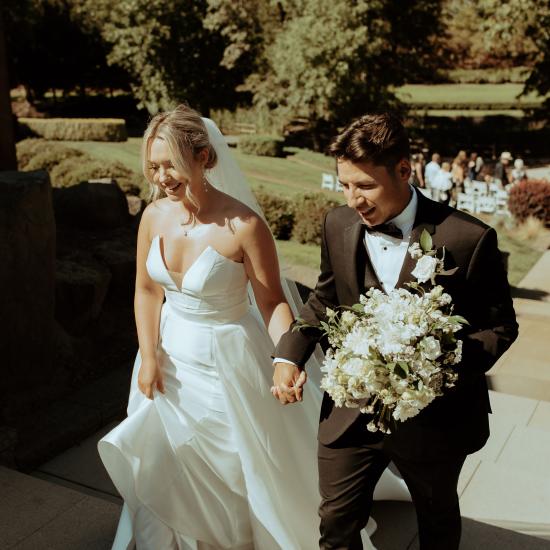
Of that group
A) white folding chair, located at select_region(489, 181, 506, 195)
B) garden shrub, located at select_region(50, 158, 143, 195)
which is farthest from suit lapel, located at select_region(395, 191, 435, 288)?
white folding chair, located at select_region(489, 181, 506, 195)

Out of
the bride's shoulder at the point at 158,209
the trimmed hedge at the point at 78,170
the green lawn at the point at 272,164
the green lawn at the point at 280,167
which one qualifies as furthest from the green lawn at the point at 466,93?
the bride's shoulder at the point at 158,209

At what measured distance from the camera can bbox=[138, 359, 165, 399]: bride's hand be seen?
11.4ft

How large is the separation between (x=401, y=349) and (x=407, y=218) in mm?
591

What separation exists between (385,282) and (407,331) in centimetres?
44

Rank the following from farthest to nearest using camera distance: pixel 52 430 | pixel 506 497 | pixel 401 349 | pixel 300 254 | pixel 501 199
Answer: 1. pixel 501 199
2. pixel 300 254
3. pixel 52 430
4. pixel 506 497
5. pixel 401 349

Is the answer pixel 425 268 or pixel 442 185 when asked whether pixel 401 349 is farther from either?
pixel 442 185

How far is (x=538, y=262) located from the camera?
13.0 meters

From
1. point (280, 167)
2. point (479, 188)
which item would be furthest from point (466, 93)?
point (479, 188)

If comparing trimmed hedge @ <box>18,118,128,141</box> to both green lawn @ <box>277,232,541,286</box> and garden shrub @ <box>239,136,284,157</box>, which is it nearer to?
garden shrub @ <box>239,136,284,157</box>

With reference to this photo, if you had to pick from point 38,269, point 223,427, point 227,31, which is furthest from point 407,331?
point 227,31

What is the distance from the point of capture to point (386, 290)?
2.81 m

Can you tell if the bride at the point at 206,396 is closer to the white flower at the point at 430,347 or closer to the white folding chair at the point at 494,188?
the white flower at the point at 430,347

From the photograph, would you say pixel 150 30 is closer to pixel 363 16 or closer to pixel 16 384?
pixel 363 16

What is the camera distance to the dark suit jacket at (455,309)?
270cm
